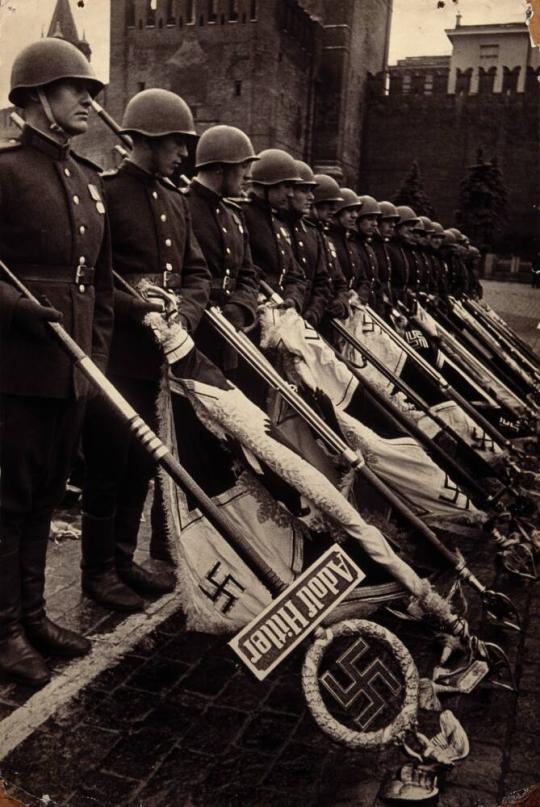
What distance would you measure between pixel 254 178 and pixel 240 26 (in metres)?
31.9

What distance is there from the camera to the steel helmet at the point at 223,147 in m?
4.81

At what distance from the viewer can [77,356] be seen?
3229 millimetres

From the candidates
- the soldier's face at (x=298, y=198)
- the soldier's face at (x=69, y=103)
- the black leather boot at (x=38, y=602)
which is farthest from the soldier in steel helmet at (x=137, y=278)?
the soldier's face at (x=298, y=198)

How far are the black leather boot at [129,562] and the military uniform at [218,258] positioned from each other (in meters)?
1.02

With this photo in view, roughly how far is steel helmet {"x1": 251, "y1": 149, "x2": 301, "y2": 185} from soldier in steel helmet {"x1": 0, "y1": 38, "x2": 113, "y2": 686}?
231cm

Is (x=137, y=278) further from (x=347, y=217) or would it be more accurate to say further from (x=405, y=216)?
(x=405, y=216)

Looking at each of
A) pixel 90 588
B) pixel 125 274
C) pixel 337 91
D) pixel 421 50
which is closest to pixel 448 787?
pixel 90 588

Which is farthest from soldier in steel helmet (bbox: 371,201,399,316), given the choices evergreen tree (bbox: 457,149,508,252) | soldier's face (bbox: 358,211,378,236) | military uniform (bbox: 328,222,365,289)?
evergreen tree (bbox: 457,149,508,252)

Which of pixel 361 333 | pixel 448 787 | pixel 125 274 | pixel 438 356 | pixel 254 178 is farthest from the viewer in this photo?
pixel 438 356

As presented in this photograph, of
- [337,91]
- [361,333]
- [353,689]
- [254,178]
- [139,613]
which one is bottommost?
[139,613]

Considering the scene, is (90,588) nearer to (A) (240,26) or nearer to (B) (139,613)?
(B) (139,613)

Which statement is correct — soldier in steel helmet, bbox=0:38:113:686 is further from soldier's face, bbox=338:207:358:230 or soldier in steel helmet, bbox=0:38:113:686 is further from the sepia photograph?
soldier's face, bbox=338:207:358:230

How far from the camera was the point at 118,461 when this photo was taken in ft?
14.0

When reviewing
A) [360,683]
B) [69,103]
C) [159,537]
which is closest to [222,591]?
[360,683]
